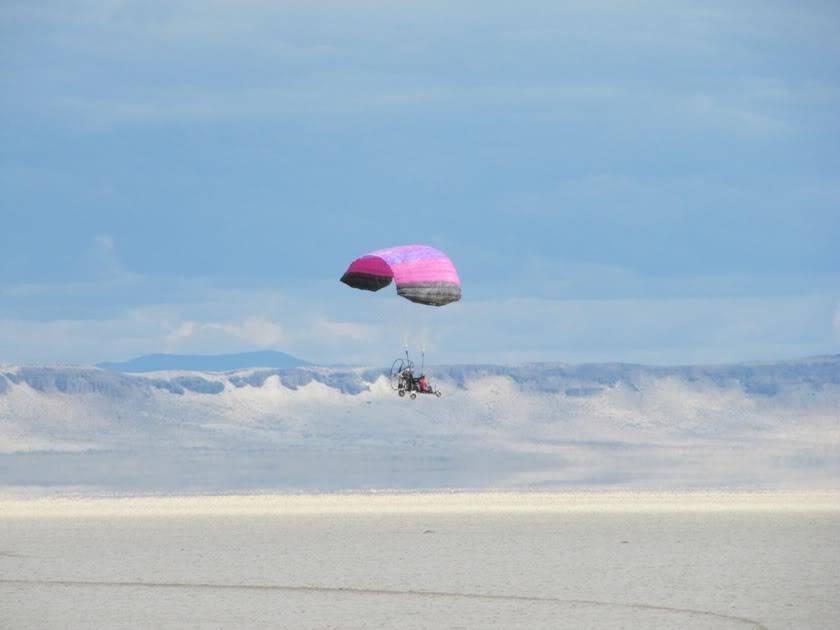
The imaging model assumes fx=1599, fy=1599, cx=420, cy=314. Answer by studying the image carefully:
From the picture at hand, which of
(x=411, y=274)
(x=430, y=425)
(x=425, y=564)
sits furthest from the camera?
(x=430, y=425)

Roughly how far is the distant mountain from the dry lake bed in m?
19.9

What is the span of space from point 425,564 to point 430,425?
10550cm

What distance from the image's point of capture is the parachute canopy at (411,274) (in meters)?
42.7

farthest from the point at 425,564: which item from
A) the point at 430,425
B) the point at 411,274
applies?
the point at 430,425

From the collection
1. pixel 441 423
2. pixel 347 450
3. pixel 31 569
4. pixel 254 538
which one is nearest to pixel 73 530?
pixel 254 538

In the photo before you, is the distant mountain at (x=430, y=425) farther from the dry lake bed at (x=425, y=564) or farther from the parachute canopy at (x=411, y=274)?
the parachute canopy at (x=411, y=274)

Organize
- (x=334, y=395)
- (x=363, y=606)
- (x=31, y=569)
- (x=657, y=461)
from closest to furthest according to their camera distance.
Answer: (x=363, y=606) < (x=31, y=569) < (x=657, y=461) < (x=334, y=395)

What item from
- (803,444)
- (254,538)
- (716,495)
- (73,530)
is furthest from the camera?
(803,444)

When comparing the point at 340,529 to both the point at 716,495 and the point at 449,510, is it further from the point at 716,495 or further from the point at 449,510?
the point at 716,495

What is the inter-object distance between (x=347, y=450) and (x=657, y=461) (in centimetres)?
2712

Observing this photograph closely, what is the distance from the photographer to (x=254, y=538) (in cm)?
4038

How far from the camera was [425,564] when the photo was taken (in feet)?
111

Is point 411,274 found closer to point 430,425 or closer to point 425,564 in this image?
point 425,564

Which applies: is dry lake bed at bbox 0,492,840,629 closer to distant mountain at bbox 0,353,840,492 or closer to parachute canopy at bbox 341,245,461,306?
parachute canopy at bbox 341,245,461,306
